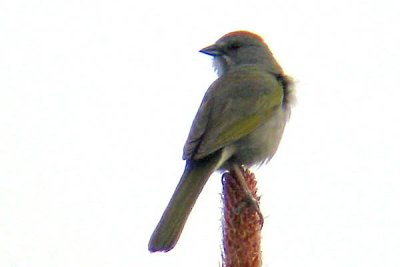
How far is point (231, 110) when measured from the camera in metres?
6.71

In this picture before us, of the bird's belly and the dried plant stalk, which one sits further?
the bird's belly

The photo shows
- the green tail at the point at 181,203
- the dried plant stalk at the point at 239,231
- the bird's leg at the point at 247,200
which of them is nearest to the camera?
the dried plant stalk at the point at 239,231

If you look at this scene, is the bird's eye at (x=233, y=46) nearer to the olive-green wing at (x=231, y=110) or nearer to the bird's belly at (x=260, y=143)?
the olive-green wing at (x=231, y=110)

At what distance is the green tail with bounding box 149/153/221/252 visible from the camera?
476 cm

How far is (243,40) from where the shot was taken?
825 cm

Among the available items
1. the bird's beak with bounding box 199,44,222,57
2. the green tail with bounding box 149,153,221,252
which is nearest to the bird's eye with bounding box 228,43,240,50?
the bird's beak with bounding box 199,44,222,57

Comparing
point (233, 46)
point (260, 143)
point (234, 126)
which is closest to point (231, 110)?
point (234, 126)

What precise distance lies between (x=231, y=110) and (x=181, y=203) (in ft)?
4.74

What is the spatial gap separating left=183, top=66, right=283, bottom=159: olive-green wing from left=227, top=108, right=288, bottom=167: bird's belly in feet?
0.19

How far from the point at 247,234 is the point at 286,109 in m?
2.85

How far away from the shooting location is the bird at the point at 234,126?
5.90 metres

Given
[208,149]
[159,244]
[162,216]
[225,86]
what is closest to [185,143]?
[208,149]

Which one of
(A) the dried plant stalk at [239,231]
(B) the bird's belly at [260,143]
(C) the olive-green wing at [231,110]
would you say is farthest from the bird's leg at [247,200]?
(B) the bird's belly at [260,143]

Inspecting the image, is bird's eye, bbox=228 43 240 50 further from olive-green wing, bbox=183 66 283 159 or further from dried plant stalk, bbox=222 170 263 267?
dried plant stalk, bbox=222 170 263 267
